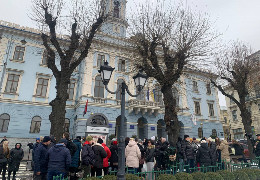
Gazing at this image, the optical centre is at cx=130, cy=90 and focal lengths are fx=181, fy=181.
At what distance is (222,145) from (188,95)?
20.2 m

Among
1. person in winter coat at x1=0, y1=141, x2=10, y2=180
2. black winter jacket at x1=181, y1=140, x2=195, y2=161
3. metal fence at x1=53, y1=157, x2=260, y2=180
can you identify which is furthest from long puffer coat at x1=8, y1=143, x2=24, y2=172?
black winter jacket at x1=181, y1=140, x2=195, y2=161

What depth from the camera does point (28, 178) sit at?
8617mm

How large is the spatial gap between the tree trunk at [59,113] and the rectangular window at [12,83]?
13.7m

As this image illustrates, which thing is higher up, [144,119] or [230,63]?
[230,63]

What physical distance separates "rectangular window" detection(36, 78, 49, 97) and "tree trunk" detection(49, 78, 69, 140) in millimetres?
13041

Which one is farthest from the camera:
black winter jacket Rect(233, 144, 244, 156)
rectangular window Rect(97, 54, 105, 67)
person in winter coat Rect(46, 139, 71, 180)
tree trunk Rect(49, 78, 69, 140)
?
rectangular window Rect(97, 54, 105, 67)

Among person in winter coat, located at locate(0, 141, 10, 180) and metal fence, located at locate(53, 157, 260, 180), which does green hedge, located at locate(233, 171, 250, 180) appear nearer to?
metal fence, located at locate(53, 157, 260, 180)

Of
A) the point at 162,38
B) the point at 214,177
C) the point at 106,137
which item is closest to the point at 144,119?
the point at 106,137

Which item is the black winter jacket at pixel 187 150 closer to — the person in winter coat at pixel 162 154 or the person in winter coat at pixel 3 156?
the person in winter coat at pixel 162 154

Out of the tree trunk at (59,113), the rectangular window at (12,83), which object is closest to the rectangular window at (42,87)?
the rectangular window at (12,83)

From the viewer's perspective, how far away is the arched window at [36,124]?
20250mm

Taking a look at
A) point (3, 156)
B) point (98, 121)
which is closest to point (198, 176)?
point (3, 156)

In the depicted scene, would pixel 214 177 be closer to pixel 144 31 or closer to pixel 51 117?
pixel 51 117

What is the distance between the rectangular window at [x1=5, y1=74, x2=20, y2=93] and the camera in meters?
20.3
